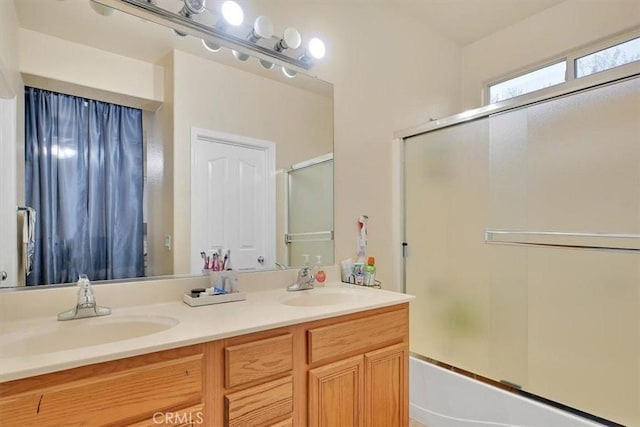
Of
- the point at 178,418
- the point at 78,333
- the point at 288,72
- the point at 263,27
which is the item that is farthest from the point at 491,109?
the point at 78,333

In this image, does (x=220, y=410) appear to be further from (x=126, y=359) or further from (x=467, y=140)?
(x=467, y=140)

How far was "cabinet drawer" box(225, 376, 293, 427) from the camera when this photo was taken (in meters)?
1.02

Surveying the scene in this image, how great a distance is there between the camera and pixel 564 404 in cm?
161

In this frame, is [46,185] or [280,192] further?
[280,192]

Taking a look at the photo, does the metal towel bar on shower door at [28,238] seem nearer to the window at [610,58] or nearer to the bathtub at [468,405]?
the bathtub at [468,405]

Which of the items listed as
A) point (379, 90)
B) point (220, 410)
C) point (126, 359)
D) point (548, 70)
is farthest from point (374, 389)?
point (548, 70)

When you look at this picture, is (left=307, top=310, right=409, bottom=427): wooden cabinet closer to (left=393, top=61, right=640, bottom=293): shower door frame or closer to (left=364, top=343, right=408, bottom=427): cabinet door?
(left=364, top=343, right=408, bottom=427): cabinet door

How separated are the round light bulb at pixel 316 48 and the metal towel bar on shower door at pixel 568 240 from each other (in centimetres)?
132

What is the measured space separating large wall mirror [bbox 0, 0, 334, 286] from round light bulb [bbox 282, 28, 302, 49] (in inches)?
6.9

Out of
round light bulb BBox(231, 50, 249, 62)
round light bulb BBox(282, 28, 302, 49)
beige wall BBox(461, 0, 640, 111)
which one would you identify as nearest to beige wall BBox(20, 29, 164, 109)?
round light bulb BBox(231, 50, 249, 62)

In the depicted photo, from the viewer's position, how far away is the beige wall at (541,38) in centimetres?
200

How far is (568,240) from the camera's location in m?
1.59

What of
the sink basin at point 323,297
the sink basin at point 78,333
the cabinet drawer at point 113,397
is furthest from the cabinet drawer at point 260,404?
the sink basin at point 323,297

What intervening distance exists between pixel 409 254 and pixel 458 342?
0.59 m
